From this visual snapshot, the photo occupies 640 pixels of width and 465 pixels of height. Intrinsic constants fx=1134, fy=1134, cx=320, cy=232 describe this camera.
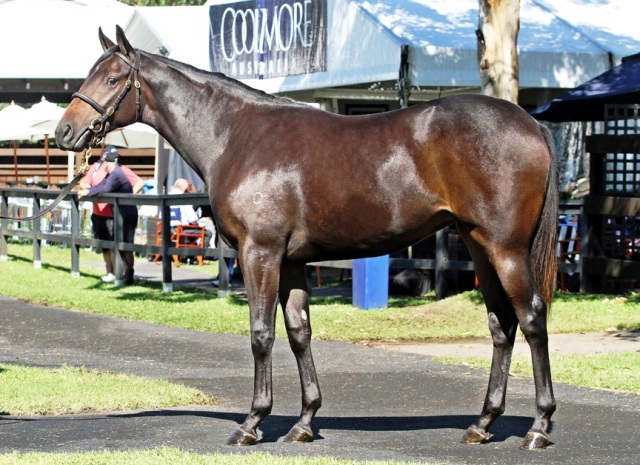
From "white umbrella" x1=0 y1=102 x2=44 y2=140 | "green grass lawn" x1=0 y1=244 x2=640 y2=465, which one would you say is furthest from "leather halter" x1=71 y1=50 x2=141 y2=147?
"white umbrella" x1=0 y1=102 x2=44 y2=140

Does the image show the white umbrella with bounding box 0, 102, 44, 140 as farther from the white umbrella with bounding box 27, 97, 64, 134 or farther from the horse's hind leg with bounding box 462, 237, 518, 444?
the horse's hind leg with bounding box 462, 237, 518, 444

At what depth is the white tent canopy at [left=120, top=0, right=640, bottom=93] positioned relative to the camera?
1622cm

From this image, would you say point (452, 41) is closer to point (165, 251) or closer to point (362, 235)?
point (165, 251)

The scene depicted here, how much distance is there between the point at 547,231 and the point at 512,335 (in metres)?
0.73

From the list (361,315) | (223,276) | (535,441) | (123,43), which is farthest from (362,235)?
(223,276)

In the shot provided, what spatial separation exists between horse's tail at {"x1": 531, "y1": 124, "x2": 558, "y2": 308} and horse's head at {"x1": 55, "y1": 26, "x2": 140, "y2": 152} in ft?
8.63

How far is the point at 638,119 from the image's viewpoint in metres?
14.7

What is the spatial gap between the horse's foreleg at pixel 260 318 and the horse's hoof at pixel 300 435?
0.20 metres

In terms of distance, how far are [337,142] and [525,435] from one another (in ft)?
7.02

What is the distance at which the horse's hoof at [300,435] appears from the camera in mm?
6859

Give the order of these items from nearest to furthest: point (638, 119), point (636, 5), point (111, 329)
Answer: point (111, 329), point (638, 119), point (636, 5)

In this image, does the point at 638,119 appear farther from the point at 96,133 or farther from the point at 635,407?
the point at 96,133

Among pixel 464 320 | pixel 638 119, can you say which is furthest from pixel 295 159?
pixel 638 119

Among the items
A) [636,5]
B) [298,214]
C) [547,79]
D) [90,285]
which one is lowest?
[90,285]
